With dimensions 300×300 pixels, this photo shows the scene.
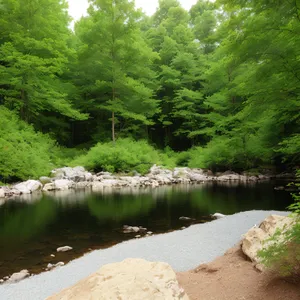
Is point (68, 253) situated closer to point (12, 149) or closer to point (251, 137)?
point (12, 149)

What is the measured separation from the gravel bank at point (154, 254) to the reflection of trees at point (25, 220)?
257 cm

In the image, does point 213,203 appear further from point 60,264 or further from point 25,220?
point 60,264

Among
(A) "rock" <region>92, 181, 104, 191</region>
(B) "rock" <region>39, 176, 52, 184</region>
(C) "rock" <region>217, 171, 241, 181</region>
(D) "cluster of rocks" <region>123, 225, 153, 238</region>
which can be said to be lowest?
(D) "cluster of rocks" <region>123, 225, 153, 238</region>

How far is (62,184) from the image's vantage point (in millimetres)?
14477

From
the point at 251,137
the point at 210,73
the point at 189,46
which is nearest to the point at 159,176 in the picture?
the point at 251,137

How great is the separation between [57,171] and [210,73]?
635 inches

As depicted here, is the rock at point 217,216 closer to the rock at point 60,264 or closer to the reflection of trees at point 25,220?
→ the rock at point 60,264

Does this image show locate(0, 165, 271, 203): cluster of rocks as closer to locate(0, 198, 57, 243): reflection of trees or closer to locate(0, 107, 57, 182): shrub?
locate(0, 107, 57, 182): shrub

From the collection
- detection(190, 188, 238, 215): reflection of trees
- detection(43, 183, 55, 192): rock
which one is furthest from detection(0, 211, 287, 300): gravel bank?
detection(43, 183, 55, 192): rock

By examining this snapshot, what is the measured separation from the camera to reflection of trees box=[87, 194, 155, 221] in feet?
29.1

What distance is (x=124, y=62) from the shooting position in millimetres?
21875

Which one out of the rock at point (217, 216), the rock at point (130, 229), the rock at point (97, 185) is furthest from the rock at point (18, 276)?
the rock at point (97, 185)

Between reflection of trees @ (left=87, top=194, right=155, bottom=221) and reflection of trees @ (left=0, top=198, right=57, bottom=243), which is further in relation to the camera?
reflection of trees @ (left=87, top=194, right=155, bottom=221)

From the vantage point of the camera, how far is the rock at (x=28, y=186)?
41.7 ft
